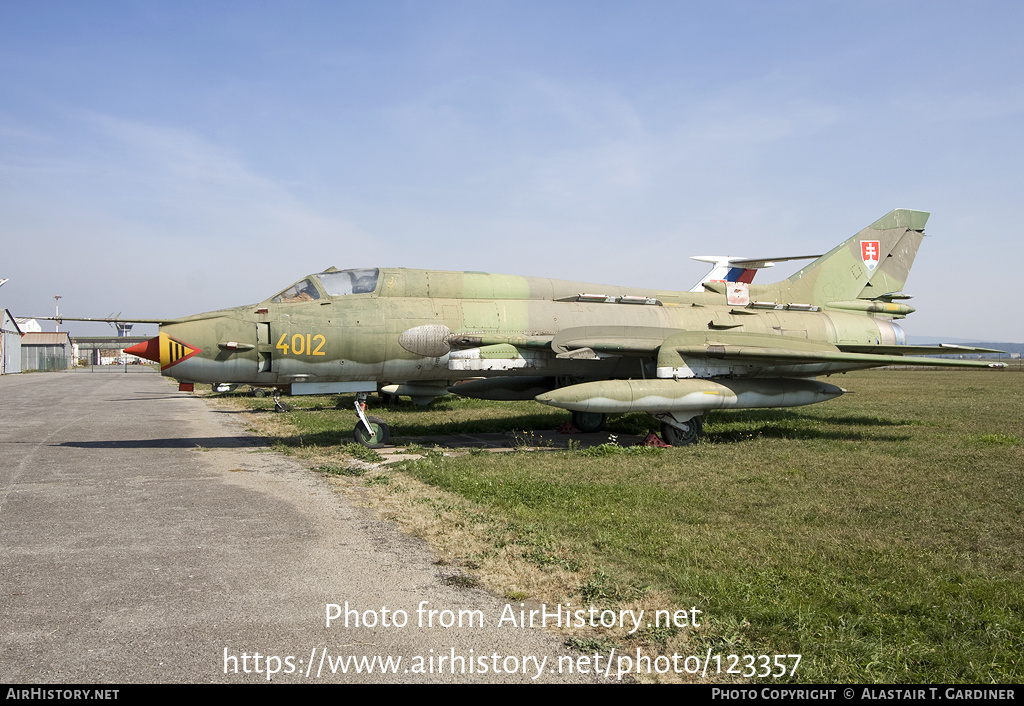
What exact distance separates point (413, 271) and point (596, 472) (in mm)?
5893

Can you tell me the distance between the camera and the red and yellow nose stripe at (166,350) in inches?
444

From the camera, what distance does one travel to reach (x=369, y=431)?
13.1 meters

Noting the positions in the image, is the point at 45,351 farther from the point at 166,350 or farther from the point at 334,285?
the point at 334,285

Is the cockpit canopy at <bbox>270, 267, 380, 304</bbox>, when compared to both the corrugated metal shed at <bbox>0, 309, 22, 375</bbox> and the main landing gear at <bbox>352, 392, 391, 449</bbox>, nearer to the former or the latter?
the main landing gear at <bbox>352, 392, 391, 449</bbox>

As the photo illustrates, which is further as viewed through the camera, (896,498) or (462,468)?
(462,468)

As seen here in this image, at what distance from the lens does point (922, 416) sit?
17281 mm

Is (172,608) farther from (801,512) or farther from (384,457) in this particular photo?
(384,457)

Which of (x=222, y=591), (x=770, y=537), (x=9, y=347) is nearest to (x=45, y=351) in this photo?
(x=9, y=347)

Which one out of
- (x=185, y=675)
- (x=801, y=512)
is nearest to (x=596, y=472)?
(x=801, y=512)

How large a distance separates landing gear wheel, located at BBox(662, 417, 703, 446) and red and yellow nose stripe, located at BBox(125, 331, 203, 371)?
28.2ft

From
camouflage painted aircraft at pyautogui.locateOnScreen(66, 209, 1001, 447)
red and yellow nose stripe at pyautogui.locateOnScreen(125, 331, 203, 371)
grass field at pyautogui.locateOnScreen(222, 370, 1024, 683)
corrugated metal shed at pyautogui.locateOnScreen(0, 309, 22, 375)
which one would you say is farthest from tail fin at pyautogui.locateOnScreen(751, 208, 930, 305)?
corrugated metal shed at pyautogui.locateOnScreen(0, 309, 22, 375)

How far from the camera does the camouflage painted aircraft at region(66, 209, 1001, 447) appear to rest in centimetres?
1177

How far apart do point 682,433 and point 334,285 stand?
7181 millimetres

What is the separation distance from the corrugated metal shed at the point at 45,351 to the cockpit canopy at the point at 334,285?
8373 centimetres
